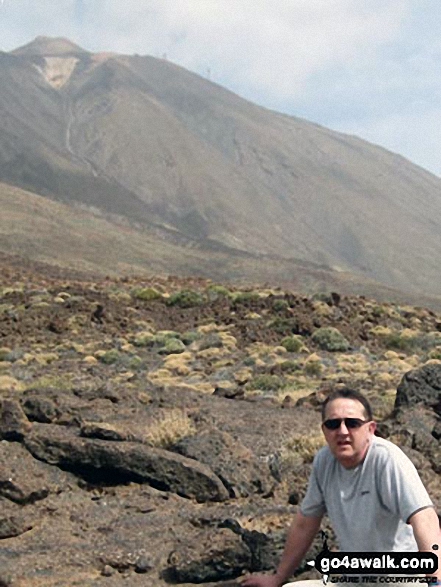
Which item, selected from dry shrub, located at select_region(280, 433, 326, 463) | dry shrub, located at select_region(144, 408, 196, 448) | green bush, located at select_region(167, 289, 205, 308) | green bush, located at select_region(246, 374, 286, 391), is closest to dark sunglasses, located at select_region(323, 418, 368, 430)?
dry shrub, located at select_region(280, 433, 326, 463)

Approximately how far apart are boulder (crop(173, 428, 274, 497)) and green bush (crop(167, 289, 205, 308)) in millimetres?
21951

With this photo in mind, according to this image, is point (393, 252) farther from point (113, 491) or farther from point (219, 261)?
point (113, 491)

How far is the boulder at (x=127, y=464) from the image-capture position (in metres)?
9.84

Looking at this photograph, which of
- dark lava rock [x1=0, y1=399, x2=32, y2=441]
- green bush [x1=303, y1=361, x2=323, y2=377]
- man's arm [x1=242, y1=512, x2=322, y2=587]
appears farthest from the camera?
green bush [x1=303, y1=361, x2=323, y2=377]

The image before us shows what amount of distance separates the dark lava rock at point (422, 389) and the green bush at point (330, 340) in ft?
35.6

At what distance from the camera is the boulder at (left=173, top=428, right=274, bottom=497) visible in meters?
9.91

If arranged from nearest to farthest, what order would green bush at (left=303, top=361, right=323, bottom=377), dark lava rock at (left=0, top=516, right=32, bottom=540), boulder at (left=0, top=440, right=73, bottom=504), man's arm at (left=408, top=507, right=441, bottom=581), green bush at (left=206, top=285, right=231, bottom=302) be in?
man's arm at (left=408, top=507, right=441, bottom=581) < dark lava rock at (left=0, top=516, right=32, bottom=540) < boulder at (left=0, top=440, right=73, bottom=504) < green bush at (left=303, top=361, right=323, bottom=377) < green bush at (left=206, top=285, right=231, bottom=302)

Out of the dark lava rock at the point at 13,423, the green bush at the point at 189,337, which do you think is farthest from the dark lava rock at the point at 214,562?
the green bush at the point at 189,337

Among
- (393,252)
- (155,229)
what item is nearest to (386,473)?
(155,229)

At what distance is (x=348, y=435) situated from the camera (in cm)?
467

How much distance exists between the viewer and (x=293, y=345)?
2445cm

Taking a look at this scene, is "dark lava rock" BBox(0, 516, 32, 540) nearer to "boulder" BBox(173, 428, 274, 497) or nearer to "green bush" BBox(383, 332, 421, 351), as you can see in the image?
"boulder" BBox(173, 428, 274, 497)

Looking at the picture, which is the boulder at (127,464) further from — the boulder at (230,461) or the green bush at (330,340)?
Result: the green bush at (330,340)

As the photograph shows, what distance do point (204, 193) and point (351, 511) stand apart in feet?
563
